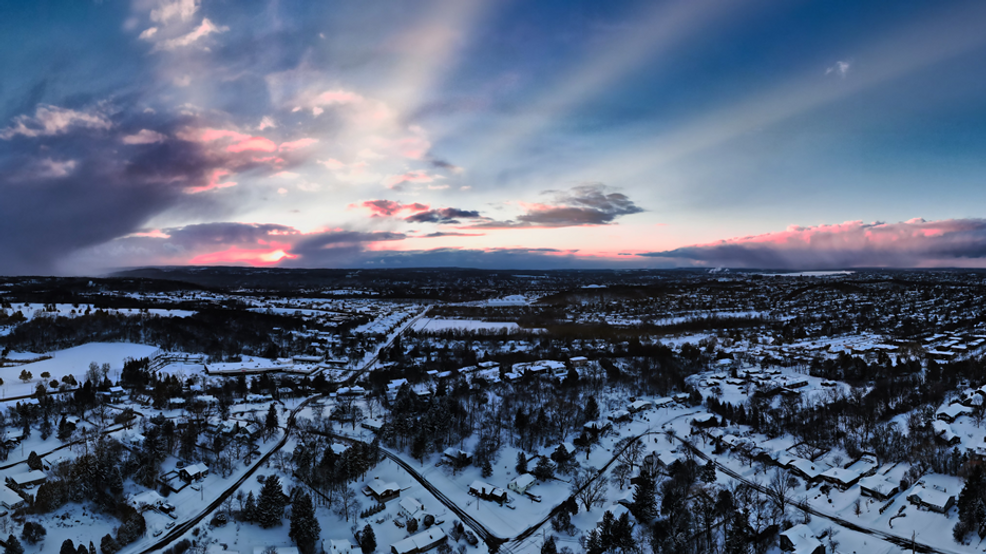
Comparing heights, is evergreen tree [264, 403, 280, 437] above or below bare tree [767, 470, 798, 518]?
above

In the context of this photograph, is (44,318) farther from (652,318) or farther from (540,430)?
(652,318)

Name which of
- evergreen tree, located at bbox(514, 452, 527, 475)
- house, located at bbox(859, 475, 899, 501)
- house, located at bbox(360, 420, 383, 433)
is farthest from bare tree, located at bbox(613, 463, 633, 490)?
house, located at bbox(360, 420, 383, 433)

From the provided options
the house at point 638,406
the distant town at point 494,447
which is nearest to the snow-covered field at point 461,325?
the distant town at point 494,447

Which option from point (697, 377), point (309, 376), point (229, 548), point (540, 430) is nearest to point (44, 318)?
point (309, 376)

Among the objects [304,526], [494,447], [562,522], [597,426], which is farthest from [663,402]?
[304,526]

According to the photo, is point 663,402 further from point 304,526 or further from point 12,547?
point 12,547

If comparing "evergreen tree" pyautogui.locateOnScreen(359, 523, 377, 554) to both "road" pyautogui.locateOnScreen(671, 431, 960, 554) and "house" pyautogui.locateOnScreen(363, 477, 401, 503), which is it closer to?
"house" pyautogui.locateOnScreen(363, 477, 401, 503)
